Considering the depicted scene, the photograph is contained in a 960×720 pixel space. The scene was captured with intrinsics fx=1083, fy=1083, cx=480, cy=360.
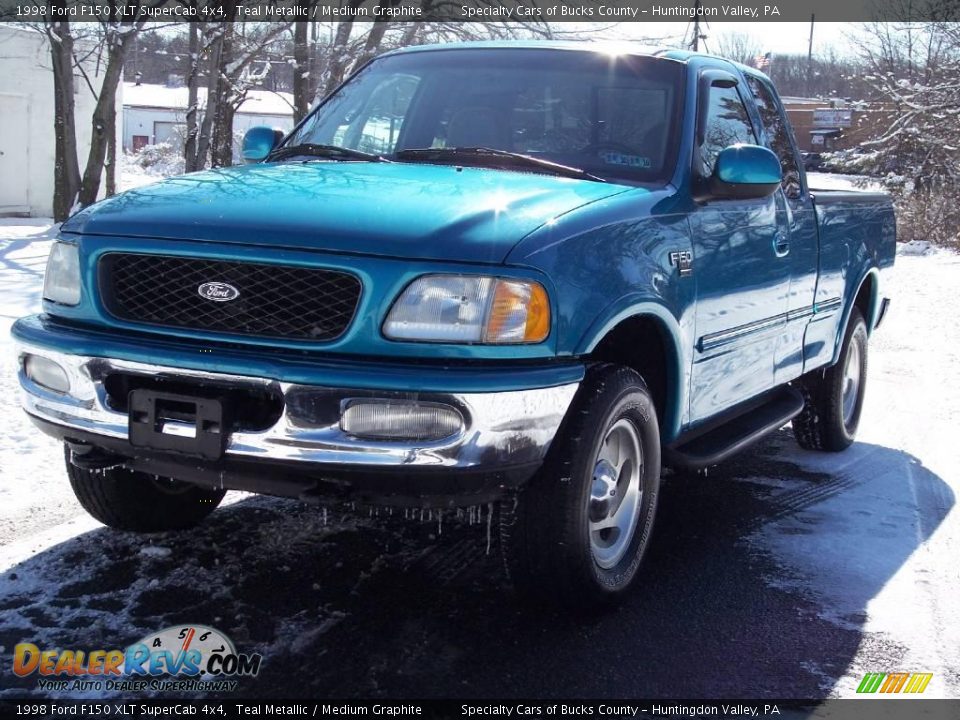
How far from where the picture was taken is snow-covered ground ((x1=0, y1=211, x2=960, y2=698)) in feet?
10.6

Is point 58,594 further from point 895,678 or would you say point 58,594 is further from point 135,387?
point 895,678

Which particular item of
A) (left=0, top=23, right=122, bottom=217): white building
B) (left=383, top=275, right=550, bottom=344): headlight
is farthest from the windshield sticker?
(left=0, top=23, right=122, bottom=217): white building

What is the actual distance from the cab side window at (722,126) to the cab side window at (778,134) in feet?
1.02

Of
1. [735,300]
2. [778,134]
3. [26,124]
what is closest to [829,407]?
[778,134]

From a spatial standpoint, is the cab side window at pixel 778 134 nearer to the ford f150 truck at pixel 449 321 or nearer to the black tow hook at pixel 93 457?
the ford f150 truck at pixel 449 321

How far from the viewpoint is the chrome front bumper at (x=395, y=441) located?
116 inches

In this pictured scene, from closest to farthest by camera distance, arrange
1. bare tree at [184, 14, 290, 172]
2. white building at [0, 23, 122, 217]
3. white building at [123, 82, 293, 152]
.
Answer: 1. bare tree at [184, 14, 290, 172]
2. white building at [0, 23, 122, 217]
3. white building at [123, 82, 293, 152]

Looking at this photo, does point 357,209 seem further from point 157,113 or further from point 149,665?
point 157,113

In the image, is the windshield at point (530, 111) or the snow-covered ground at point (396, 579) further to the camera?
the windshield at point (530, 111)

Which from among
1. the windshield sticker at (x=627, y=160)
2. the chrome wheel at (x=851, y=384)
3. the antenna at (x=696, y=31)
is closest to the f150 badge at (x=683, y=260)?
the windshield sticker at (x=627, y=160)

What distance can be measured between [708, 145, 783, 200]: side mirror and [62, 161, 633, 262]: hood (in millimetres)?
594

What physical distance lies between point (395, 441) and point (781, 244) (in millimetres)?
2595

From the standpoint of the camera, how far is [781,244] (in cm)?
488

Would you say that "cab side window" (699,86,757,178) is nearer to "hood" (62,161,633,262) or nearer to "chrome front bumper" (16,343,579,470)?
"hood" (62,161,633,262)
